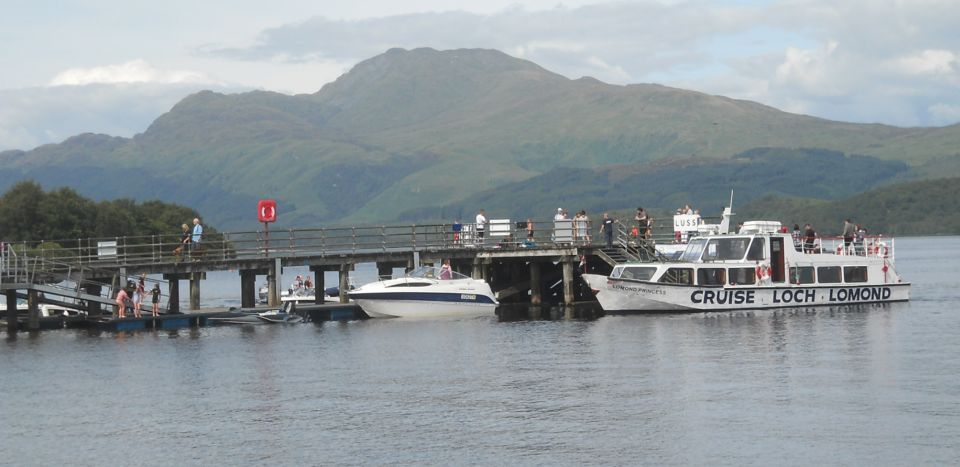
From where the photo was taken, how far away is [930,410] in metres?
38.4

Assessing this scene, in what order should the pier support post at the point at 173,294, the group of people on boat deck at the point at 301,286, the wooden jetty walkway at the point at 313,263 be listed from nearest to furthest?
the wooden jetty walkway at the point at 313,263 → the pier support post at the point at 173,294 → the group of people on boat deck at the point at 301,286

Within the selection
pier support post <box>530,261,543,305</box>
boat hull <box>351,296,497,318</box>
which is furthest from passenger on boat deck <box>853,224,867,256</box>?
boat hull <box>351,296,497,318</box>

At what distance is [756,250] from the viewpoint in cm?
6725

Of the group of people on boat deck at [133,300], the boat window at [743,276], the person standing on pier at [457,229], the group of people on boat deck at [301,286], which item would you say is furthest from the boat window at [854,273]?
the group of people on boat deck at [301,286]

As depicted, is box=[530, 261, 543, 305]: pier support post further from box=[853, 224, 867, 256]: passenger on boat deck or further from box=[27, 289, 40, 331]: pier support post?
box=[27, 289, 40, 331]: pier support post

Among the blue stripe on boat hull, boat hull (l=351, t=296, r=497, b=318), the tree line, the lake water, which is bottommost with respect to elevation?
the lake water

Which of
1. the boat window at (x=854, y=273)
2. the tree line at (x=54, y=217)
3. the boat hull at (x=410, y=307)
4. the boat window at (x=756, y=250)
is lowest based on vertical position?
the boat hull at (x=410, y=307)

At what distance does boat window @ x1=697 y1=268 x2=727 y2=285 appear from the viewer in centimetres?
6769

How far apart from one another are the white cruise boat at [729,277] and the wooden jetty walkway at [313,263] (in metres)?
3.33

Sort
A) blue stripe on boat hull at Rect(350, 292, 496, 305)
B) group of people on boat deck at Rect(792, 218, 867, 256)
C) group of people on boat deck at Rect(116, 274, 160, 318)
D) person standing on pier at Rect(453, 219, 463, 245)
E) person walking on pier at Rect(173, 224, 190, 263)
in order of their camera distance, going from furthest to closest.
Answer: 1. person standing on pier at Rect(453, 219, 463, 245)
2. group of people on boat deck at Rect(792, 218, 867, 256)
3. person walking on pier at Rect(173, 224, 190, 263)
4. blue stripe on boat hull at Rect(350, 292, 496, 305)
5. group of people on boat deck at Rect(116, 274, 160, 318)

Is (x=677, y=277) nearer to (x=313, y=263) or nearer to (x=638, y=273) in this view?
(x=638, y=273)

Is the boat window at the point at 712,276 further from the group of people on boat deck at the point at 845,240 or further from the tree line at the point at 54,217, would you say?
the tree line at the point at 54,217

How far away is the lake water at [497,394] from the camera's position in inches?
1367

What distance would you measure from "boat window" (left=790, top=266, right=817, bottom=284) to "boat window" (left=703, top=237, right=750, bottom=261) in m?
3.67
